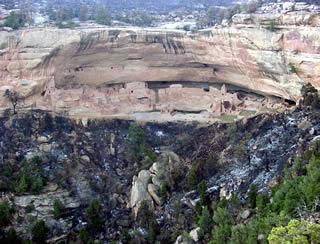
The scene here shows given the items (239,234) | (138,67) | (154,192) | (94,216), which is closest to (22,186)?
(94,216)

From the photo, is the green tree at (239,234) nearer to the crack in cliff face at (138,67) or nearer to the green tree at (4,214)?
the green tree at (4,214)

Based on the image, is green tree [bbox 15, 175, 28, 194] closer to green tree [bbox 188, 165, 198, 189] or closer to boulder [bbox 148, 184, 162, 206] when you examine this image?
boulder [bbox 148, 184, 162, 206]

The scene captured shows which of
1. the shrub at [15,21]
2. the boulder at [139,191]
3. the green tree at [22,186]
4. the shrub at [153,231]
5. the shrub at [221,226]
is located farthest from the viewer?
the shrub at [15,21]

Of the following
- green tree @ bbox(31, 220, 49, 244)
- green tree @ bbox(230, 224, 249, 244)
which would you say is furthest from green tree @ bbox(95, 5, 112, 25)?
green tree @ bbox(230, 224, 249, 244)

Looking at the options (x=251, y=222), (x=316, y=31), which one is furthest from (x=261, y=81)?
(x=251, y=222)

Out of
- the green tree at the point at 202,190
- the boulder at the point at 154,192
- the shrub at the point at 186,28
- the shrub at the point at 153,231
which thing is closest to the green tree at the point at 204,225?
the green tree at the point at 202,190

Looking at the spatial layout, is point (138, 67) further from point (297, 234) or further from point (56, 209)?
point (297, 234)
